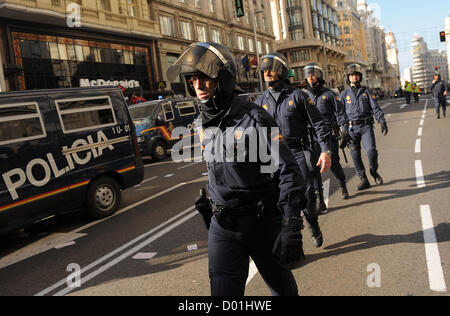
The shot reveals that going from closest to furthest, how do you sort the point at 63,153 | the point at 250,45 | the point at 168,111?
the point at 63,153 → the point at 168,111 → the point at 250,45

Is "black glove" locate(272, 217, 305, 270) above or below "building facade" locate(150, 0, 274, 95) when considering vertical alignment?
below

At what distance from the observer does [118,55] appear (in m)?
25.6

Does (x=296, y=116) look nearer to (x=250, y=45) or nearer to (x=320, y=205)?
(x=320, y=205)

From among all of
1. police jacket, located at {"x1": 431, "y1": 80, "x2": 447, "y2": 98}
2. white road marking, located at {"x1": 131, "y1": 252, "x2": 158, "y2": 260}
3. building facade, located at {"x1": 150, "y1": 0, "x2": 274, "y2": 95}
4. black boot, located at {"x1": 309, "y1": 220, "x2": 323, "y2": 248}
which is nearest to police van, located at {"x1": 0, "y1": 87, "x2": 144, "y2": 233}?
white road marking, located at {"x1": 131, "y1": 252, "x2": 158, "y2": 260}

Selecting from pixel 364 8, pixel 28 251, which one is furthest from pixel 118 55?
pixel 364 8

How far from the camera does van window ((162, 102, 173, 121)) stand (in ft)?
47.3

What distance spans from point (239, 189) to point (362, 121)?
5.18m

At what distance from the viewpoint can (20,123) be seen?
5672mm

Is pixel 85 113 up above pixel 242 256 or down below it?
above

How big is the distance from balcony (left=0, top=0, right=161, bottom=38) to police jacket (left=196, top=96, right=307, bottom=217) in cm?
1922

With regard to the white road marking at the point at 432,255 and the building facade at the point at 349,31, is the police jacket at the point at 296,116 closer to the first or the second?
the white road marking at the point at 432,255

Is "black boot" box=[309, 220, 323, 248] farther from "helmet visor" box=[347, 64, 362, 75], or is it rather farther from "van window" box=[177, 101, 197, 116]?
"van window" box=[177, 101, 197, 116]

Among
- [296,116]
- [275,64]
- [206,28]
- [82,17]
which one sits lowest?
[296,116]

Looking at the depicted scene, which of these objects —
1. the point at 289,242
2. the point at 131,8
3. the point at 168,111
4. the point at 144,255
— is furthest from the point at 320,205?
the point at 131,8
